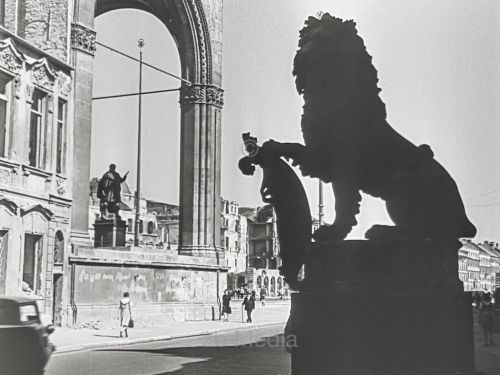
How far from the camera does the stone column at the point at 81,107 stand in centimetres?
2558

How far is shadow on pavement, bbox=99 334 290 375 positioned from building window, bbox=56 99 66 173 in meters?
8.11

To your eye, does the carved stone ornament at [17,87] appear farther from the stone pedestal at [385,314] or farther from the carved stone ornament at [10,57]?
the stone pedestal at [385,314]

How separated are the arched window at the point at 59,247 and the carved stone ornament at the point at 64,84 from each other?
14.6ft

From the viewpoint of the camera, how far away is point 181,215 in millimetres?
34562

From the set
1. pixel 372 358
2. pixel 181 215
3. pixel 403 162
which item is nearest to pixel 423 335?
pixel 372 358

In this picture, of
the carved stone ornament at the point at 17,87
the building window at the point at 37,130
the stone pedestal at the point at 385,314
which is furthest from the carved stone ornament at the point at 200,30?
the stone pedestal at the point at 385,314

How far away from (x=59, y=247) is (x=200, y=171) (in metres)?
11.8

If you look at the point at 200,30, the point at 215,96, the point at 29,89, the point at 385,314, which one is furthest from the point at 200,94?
the point at 385,314

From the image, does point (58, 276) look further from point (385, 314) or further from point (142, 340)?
point (385, 314)

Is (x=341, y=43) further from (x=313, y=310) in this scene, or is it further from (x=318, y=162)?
(x=313, y=310)

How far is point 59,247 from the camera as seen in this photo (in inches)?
918

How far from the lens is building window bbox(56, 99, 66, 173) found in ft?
76.4

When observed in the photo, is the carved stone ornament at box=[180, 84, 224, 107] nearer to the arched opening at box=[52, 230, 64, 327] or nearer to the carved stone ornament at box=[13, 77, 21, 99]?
the arched opening at box=[52, 230, 64, 327]

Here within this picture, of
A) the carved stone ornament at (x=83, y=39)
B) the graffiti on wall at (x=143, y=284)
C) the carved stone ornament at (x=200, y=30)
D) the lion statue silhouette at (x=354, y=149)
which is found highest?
the carved stone ornament at (x=200, y=30)
